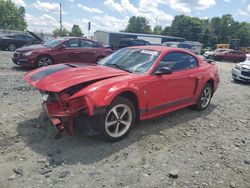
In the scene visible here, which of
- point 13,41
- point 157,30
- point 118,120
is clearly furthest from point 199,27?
point 118,120

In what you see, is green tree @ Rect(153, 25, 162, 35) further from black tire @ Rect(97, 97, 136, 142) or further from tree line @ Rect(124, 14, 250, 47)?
black tire @ Rect(97, 97, 136, 142)

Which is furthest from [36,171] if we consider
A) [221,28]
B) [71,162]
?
[221,28]

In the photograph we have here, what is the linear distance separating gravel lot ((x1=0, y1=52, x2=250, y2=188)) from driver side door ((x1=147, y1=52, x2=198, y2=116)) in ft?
1.39

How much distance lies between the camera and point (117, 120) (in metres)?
4.51

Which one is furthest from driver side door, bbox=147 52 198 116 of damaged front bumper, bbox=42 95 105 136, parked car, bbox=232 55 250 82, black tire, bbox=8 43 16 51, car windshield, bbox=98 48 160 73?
black tire, bbox=8 43 16 51

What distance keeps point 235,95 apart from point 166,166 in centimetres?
600

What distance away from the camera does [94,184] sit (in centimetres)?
342

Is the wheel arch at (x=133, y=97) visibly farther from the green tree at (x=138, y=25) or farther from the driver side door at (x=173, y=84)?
the green tree at (x=138, y=25)

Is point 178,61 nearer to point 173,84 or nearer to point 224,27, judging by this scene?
point 173,84

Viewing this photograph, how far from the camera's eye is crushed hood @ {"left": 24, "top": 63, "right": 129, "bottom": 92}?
168 inches

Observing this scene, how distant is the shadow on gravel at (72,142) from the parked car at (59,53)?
20.3 ft

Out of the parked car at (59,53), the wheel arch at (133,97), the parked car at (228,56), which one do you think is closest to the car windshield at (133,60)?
the wheel arch at (133,97)

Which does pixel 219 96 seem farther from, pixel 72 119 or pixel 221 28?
pixel 221 28

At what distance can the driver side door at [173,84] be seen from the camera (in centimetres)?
507
